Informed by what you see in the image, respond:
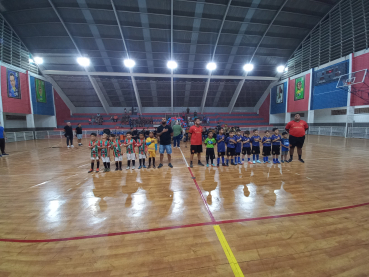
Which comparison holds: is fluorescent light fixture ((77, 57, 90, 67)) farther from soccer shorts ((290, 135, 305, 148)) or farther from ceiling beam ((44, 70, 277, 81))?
soccer shorts ((290, 135, 305, 148))

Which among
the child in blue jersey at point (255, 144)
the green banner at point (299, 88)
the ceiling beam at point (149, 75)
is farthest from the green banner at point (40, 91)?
the green banner at point (299, 88)

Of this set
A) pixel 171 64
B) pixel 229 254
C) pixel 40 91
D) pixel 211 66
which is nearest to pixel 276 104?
pixel 211 66

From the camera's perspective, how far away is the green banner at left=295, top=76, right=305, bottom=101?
18.9 metres

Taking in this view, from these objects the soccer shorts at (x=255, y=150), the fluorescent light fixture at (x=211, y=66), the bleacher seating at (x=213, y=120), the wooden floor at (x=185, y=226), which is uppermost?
the fluorescent light fixture at (x=211, y=66)

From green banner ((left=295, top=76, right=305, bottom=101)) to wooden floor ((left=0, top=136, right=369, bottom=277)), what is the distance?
18570 mm

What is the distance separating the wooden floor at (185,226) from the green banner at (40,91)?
752 inches

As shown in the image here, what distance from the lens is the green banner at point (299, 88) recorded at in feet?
62.1

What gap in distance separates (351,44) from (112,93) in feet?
89.4

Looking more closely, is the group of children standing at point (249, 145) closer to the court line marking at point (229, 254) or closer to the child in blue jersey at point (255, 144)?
the child in blue jersey at point (255, 144)

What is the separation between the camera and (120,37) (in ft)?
56.1

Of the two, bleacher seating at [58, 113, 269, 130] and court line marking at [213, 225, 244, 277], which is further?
bleacher seating at [58, 113, 269, 130]

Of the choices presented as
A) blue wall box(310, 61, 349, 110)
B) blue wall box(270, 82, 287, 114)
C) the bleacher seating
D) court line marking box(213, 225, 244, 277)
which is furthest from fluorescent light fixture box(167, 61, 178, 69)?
court line marking box(213, 225, 244, 277)

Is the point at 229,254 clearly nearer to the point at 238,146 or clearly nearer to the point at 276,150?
the point at 238,146

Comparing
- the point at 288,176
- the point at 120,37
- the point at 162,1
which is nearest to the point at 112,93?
the point at 120,37
